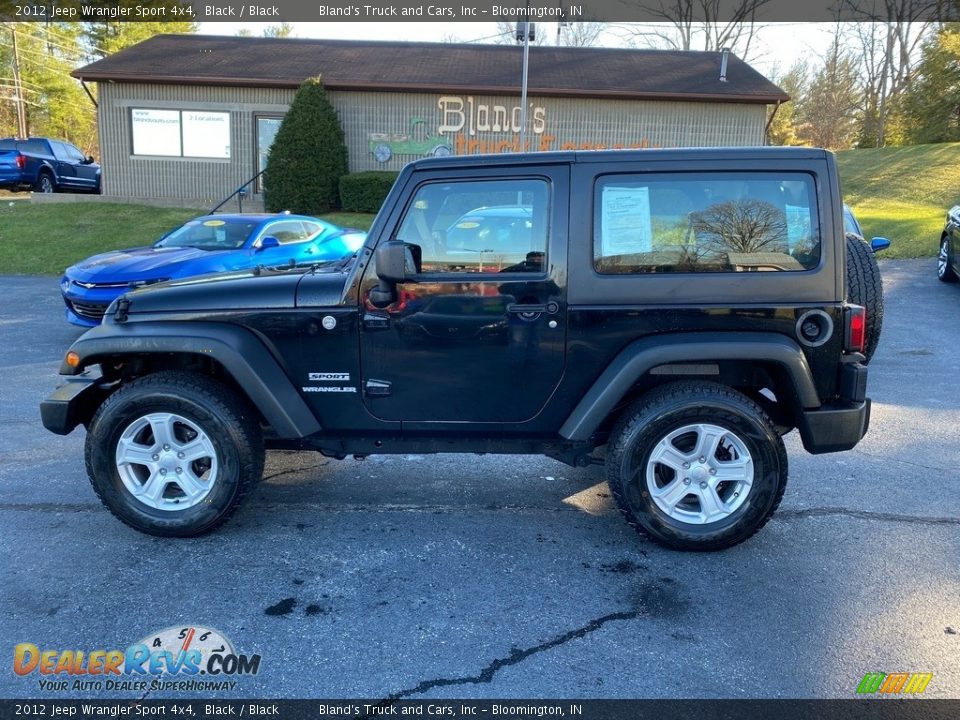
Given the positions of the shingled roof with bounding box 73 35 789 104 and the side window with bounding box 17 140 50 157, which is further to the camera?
the side window with bounding box 17 140 50 157

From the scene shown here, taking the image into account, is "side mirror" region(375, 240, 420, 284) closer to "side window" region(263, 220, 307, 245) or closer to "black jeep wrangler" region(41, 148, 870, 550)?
"black jeep wrangler" region(41, 148, 870, 550)

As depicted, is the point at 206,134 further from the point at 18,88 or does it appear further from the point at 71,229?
the point at 18,88

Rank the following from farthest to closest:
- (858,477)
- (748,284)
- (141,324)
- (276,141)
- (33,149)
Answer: (33,149) < (276,141) < (858,477) < (141,324) < (748,284)

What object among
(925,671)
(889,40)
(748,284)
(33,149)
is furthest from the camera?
(889,40)

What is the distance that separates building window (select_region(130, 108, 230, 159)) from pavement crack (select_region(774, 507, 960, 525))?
1934 cm

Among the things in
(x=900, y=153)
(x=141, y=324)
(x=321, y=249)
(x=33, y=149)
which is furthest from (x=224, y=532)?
(x=900, y=153)

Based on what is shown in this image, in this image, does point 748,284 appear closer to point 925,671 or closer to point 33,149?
point 925,671

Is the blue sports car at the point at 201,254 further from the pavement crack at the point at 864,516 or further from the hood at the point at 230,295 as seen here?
the pavement crack at the point at 864,516

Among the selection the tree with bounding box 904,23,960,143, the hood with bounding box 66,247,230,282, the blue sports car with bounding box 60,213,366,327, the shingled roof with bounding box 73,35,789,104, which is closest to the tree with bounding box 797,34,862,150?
the tree with bounding box 904,23,960,143

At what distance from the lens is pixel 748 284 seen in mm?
3654

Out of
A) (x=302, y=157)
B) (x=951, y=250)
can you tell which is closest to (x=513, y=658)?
(x=951, y=250)

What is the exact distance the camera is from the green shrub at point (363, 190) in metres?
18.4

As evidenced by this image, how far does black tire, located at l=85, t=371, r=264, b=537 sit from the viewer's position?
149 inches

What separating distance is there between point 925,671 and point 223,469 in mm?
3211
